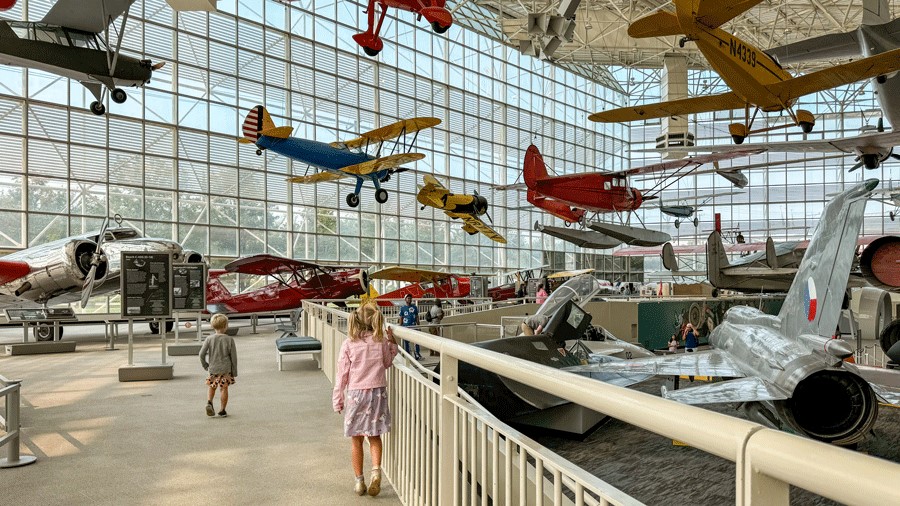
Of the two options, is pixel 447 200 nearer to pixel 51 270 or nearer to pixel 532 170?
pixel 532 170

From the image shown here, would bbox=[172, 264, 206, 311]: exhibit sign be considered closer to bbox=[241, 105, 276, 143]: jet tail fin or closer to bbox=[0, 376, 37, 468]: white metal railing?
bbox=[0, 376, 37, 468]: white metal railing

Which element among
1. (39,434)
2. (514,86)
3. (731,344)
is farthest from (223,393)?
(514,86)

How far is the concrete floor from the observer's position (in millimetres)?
4367

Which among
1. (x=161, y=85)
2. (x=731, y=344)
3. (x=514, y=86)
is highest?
(x=514, y=86)

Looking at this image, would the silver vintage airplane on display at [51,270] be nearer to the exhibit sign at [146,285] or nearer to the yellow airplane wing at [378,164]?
the exhibit sign at [146,285]

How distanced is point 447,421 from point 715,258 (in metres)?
13.2

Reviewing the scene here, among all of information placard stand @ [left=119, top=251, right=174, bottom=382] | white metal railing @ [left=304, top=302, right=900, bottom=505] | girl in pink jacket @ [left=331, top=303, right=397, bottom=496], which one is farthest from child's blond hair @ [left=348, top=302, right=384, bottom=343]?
information placard stand @ [left=119, top=251, right=174, bottom=382]

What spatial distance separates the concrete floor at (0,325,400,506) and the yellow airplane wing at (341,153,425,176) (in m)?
8.65

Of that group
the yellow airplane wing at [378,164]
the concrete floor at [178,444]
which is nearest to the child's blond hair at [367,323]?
the concrete floor at [178,444]

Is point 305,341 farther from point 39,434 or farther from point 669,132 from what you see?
point 669,132

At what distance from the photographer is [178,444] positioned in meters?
5.72

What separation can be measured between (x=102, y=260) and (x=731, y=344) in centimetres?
1246

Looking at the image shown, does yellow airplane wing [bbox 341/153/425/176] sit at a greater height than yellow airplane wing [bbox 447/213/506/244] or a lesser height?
greater

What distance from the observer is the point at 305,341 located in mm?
10656
